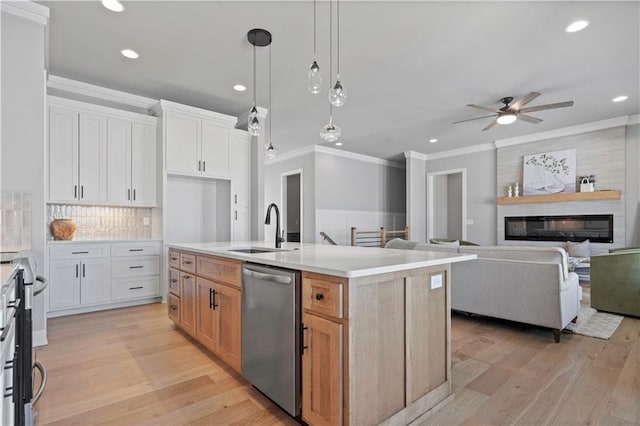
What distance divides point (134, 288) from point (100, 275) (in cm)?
42

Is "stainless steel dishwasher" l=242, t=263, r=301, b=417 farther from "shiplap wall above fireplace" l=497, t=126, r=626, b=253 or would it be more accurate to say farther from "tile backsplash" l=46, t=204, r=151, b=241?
"shiplap wall above fireplace" l=497, t=126, r=626, b=253

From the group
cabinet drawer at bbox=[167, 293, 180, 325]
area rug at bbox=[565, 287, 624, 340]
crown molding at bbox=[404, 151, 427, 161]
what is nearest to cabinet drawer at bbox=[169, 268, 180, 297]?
cabinet drawer at bbox=[167, 293, 180, 325]

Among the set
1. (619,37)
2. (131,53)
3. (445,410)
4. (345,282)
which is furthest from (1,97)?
(619,37)

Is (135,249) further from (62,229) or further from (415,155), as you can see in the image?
(415,155)

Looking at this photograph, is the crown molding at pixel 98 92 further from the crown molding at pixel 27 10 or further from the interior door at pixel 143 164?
the crown molding at pixel 27 10

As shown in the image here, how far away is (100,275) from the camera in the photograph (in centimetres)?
396

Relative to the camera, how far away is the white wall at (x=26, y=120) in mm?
2777

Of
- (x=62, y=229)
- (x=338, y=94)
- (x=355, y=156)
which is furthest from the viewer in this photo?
(x=355, y=156)

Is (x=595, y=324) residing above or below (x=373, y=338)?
below

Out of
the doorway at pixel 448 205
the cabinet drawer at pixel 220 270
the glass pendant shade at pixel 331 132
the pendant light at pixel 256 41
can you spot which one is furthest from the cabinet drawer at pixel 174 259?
the doorway at pixel 448 205

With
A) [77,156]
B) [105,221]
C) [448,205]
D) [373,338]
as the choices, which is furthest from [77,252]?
[448,205]

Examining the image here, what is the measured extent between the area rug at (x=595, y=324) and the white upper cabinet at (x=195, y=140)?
15.4 ft

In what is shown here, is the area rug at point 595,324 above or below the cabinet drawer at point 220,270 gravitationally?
below

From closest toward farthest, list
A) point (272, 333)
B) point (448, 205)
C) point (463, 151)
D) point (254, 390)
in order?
point (272, 333) → point (254, 390) → point (463, 151) → point (448, 205)
